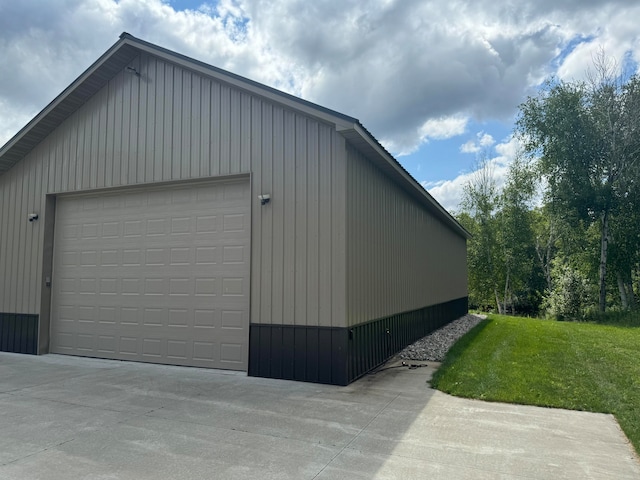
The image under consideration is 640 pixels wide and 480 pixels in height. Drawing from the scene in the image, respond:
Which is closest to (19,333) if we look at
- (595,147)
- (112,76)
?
(112,76)

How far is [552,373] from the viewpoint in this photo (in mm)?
6188

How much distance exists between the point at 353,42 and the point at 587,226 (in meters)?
15.2

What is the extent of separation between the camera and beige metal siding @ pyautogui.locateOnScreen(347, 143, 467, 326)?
6070 mm

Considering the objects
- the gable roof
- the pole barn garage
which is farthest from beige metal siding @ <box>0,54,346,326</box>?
the gable roof

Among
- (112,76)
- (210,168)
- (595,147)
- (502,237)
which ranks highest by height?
(595,147)

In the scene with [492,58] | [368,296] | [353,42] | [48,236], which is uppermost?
[492,58]

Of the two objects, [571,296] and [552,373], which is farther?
[571,296]

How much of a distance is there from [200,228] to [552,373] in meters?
5.81

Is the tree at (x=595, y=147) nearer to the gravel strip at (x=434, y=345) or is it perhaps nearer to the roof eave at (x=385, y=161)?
the gravel strip at (x=434, y=345)

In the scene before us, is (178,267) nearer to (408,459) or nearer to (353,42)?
(408,459)

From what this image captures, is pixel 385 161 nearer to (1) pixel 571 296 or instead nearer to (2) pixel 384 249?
(2) pixel 384 249

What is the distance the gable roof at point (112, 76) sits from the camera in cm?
579

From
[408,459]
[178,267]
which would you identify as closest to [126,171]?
[178,267]

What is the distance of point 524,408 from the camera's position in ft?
15.3
